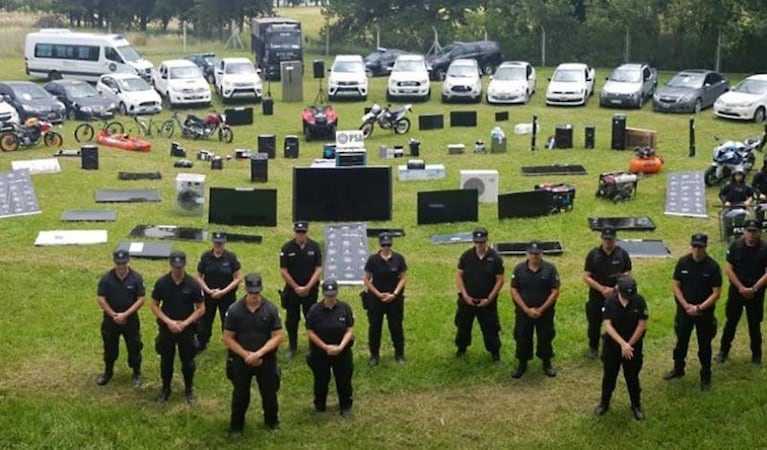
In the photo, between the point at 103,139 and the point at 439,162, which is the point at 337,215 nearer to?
the point at 439,162

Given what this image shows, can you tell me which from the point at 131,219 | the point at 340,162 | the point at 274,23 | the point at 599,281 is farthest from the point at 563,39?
the point at 599,281

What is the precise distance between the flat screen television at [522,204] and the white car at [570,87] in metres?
17.4

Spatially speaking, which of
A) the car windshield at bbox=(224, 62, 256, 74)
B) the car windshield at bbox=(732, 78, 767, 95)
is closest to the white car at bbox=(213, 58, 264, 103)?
the car windshield at bbox=(224, 62, 256, 74)

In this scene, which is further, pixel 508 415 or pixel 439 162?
pixel 439 162

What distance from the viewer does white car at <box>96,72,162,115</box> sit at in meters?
36.9

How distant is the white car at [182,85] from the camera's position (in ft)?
127

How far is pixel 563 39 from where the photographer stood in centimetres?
5306

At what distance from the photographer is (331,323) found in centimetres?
1186

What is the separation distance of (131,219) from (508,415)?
1141 centimetres

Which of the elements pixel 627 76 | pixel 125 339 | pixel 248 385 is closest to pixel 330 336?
Answer: pixel 248 385

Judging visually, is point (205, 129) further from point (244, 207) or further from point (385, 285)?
point (385, 285)

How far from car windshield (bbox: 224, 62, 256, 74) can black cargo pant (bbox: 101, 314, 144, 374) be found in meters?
28.4

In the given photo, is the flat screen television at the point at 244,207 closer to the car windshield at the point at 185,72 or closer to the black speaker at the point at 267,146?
the black speaker at the point at 267,146

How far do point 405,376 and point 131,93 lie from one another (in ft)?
85.7
